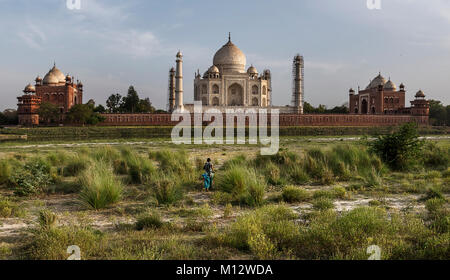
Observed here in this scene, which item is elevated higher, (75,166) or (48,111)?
(48,111)

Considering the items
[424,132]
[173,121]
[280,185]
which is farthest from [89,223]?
[424,132]

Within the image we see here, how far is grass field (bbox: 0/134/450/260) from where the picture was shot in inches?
156

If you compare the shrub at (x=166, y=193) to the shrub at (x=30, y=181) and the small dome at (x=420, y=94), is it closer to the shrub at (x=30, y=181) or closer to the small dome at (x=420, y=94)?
the shrub at (x=30, y=181)

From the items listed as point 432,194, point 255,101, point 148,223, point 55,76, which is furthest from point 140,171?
point 55,76

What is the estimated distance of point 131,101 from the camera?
4500cm

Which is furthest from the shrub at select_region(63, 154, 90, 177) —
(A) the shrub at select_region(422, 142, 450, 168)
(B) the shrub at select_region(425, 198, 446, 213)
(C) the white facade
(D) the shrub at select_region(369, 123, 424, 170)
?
(C) the white facade

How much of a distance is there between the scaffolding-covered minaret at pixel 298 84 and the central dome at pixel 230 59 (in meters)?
7.40

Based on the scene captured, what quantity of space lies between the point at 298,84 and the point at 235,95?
8667mm

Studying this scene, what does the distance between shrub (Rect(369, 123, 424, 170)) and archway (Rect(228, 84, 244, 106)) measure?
33.9m

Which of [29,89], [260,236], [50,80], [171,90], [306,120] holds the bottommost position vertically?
[260,236]

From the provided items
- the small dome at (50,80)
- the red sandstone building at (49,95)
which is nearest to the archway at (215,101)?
the red sandstone building at (49,95)

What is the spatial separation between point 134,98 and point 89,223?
41954 mm

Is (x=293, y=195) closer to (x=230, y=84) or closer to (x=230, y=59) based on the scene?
(x=230, y=84)

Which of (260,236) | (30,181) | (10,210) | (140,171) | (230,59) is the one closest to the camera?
(260,236)
